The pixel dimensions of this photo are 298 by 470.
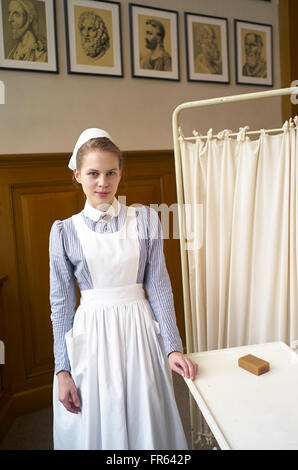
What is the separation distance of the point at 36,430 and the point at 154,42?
239 cm

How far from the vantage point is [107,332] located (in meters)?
1.10

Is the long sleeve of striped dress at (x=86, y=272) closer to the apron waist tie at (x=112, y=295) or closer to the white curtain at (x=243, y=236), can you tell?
the apron waist tie at (x=112, y=295)

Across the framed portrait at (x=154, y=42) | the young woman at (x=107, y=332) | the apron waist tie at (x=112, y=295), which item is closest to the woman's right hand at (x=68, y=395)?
the young woman at (x=107, y=332)

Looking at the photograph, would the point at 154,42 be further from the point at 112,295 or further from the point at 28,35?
the point at 112,295

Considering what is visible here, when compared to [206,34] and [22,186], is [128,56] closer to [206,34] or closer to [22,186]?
[206,34]

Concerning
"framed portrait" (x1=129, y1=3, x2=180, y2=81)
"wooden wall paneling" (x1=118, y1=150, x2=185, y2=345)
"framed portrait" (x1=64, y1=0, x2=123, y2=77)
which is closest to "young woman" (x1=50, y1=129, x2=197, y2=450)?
"wooden wall paneling" (x1=118, y1=150, x2=185, y2=345)

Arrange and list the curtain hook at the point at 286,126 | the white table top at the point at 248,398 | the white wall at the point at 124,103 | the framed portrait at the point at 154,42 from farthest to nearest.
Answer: the framed portrait at the point at 154,42
the white wall at the point at 124,103
the curtain hook at the point at 286,126
the white table top at the point at 248,398

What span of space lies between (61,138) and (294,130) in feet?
4.22

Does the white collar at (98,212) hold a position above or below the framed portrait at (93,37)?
below

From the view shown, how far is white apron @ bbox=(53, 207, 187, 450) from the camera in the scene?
1.06 metres

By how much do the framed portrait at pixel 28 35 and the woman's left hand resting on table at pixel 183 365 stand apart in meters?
1.69

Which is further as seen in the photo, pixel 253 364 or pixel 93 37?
pixel 93 37

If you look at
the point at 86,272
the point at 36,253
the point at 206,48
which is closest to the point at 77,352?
the point at 86,272

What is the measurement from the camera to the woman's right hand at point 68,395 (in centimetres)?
107
